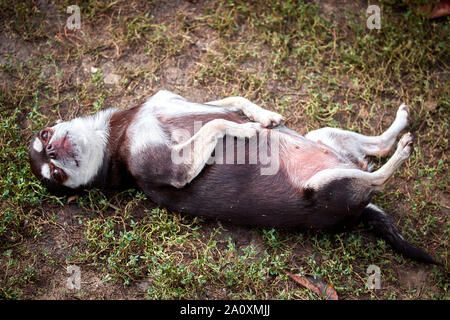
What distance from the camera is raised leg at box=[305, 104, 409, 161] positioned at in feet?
14.3

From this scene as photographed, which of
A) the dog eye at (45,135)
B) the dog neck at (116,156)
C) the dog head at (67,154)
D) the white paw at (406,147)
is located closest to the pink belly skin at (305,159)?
the white paw at (406,147)

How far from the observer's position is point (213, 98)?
16.3ft

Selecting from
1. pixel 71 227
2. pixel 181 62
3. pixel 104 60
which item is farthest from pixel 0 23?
pixel 71 227

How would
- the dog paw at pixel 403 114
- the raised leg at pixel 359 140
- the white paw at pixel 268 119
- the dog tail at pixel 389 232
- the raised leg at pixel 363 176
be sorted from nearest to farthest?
1. the raised leg at pixel 363 176
2. the dog tail at pixel 389 232
3. the white paw at pixel 268 119
4. the raised leg at pixel 359 140
5. the dog paw at pixel 403 114

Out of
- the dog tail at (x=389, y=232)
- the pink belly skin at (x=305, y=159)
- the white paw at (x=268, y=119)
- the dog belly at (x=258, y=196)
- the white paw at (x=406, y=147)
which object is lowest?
the dog tail at (x=389, y=232)

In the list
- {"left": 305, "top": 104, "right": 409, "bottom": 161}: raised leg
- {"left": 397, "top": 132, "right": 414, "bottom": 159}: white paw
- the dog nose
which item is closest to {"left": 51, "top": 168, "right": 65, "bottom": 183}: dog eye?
the dog nose

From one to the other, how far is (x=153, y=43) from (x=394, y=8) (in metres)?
3.08

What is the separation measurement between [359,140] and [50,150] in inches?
120

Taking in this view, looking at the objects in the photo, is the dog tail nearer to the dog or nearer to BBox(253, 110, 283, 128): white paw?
the dog

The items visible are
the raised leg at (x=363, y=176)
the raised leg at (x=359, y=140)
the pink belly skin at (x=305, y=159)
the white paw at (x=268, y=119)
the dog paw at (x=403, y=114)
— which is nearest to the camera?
the raised leg at (x=363, y=176)

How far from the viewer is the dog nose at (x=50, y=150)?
3891 millimetres

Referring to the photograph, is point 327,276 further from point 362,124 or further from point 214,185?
point 362,124

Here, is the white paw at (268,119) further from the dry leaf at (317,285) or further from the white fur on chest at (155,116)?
the dry leaf at (317,285)

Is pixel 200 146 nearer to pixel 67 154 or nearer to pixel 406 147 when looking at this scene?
pixel 67 154
